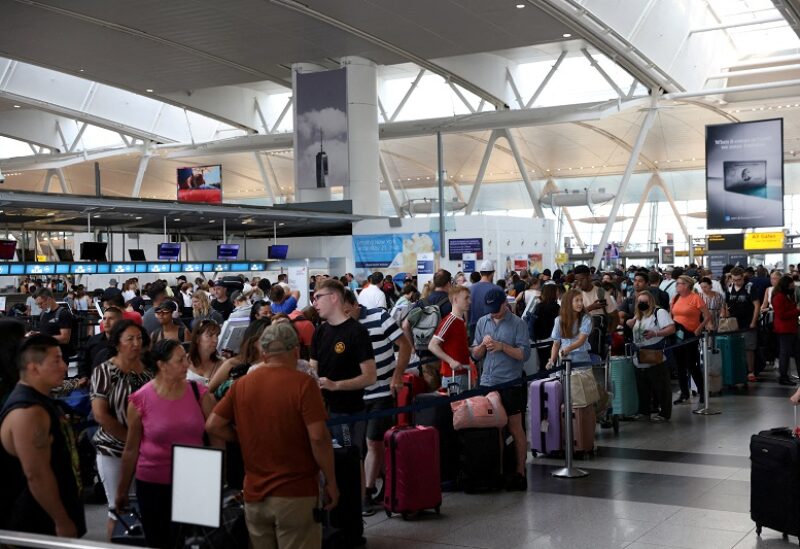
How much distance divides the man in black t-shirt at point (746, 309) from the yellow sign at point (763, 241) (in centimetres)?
1835

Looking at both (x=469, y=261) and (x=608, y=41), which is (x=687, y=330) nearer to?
(x=469, y=261)

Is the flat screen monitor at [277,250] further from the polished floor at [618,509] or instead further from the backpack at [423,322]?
the polished floor at [618,509]

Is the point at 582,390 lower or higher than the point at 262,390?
lower

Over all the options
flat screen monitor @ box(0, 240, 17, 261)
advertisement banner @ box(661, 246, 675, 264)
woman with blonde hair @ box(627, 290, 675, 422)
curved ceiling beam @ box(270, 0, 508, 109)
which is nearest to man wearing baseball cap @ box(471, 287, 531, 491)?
woman with blonde hair @ box(627, 290, 675, 422)

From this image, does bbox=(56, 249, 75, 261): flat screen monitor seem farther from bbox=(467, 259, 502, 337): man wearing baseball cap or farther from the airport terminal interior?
bbox=(467, 259, 502, 337): man wearing baseball cap

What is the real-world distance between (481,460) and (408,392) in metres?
0.88

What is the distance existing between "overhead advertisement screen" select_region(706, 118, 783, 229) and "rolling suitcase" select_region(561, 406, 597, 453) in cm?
1442

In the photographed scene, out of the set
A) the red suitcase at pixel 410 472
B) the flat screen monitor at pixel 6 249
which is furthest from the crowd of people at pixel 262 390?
the flat screen monitor at pixel 6 249

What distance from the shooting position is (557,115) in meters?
33.6

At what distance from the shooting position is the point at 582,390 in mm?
9141

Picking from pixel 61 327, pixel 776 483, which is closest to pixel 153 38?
pixel 61 327

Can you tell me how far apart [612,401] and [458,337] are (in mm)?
2912

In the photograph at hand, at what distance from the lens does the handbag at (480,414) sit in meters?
8.01

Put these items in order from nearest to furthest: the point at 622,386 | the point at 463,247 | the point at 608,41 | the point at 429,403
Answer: the point at 429,403 < the point at 622,386 < the point at 608,41 < the point at 463,247
